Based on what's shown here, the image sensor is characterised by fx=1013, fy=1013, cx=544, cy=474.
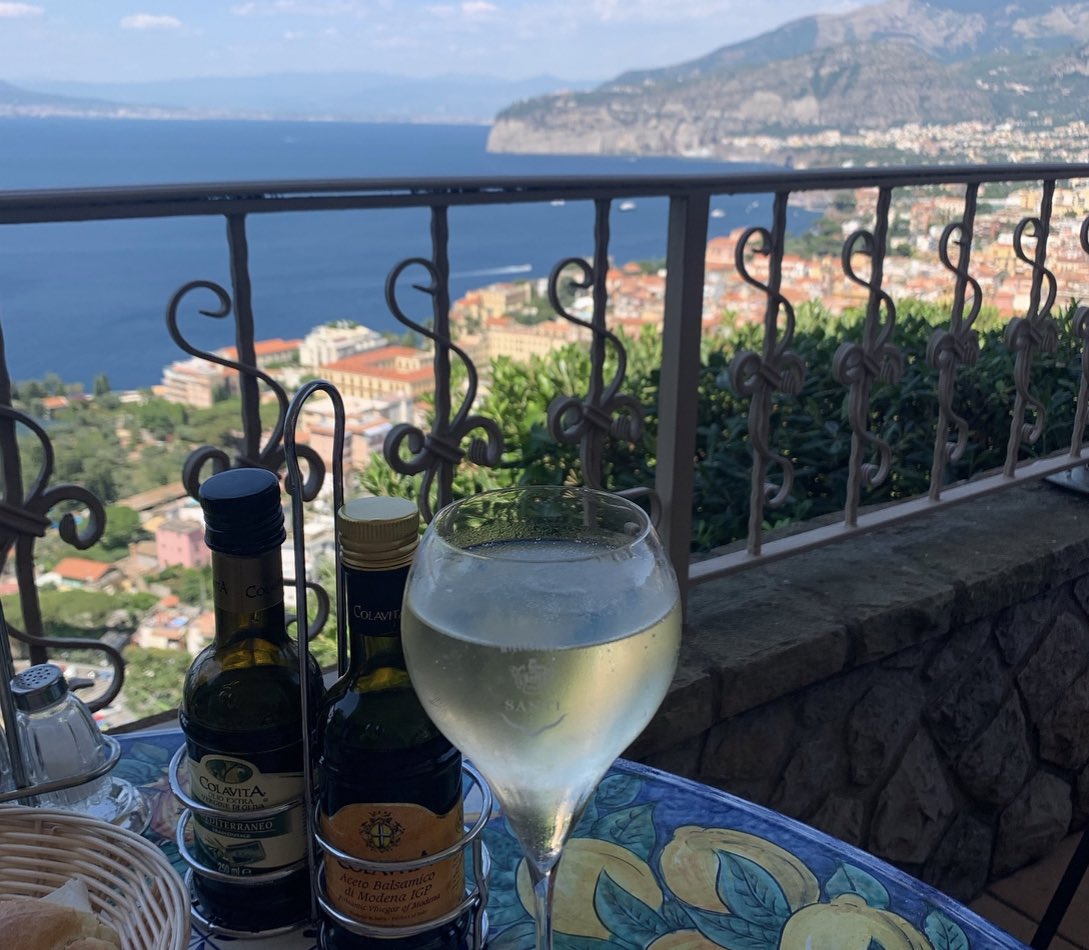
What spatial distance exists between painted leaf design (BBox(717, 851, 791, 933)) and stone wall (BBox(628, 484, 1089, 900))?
815 millimetres

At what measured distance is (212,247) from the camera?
2375cm

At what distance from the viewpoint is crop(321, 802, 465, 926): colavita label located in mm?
665

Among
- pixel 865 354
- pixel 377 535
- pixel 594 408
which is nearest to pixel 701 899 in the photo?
pixel 377 535

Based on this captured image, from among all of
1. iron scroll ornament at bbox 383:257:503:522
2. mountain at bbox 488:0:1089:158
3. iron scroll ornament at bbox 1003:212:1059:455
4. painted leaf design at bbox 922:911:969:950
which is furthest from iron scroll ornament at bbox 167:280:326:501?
mountain at bbox 488:0:1089:158

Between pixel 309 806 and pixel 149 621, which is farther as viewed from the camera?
pixel 149 621

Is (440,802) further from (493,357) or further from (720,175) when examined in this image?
(493,357)

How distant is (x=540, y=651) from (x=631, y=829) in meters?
0.49

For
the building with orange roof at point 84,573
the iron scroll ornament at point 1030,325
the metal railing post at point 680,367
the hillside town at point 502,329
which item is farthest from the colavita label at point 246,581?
the building with orange roof at point 84,573

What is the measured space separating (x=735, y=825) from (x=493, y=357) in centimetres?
242

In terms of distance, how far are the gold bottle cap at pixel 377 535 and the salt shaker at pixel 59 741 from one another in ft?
1.31

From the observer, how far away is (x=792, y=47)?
2070 centimetres

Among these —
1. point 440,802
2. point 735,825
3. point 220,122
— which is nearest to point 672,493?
point 735,825

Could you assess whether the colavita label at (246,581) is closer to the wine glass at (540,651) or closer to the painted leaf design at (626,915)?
the wine glass at (540,651)

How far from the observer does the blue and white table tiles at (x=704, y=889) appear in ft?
2.60
